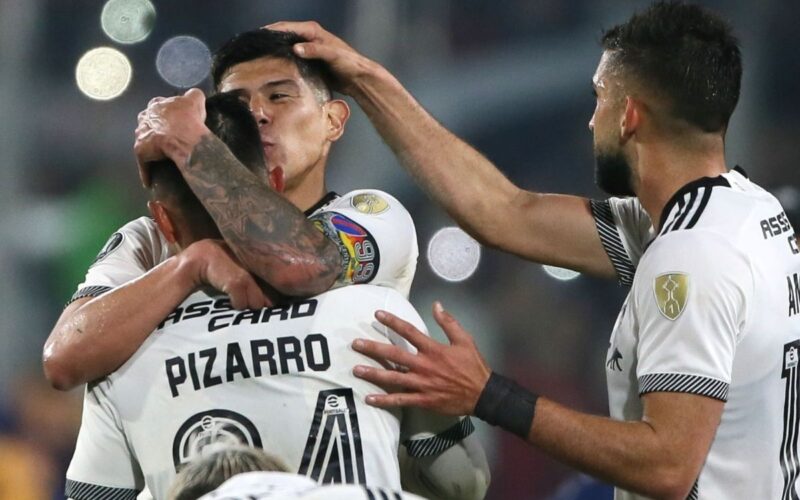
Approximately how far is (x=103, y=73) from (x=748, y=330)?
13.6ft

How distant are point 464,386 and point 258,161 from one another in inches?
23.3

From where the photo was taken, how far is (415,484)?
2.13m

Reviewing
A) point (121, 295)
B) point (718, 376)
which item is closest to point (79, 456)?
point (121, 295)

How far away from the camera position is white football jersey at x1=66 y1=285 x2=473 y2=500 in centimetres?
186

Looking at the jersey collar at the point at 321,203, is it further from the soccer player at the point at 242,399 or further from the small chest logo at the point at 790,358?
the small chest logo at the point at 790,358

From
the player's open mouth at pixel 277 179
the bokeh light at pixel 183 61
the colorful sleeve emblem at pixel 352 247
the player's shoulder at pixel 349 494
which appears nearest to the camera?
the player's shoulder at pixel 349 494

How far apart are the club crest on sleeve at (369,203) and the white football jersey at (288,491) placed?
96 cm

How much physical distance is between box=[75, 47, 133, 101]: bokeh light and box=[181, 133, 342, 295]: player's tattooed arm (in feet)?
12.1

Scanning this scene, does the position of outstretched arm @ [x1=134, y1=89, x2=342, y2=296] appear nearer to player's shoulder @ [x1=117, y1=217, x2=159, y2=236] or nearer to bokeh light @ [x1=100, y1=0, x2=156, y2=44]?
player's shoulder @ [x1=117, y1=217, x2=159, y2=236]

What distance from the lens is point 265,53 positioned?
2562 mm

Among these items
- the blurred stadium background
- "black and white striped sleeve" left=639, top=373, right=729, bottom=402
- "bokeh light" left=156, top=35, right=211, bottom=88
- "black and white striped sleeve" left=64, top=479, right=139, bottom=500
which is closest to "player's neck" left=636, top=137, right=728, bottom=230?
"black and white striped sleeve" left=639, top=373, right=729, bottom=402

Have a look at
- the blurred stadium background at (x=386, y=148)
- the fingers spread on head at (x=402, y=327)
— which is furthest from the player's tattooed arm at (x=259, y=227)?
the blurred stadium background at (x=386, y=148)

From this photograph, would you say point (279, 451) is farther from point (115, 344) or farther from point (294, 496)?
point (294, 496)

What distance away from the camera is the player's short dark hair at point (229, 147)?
1989mm
